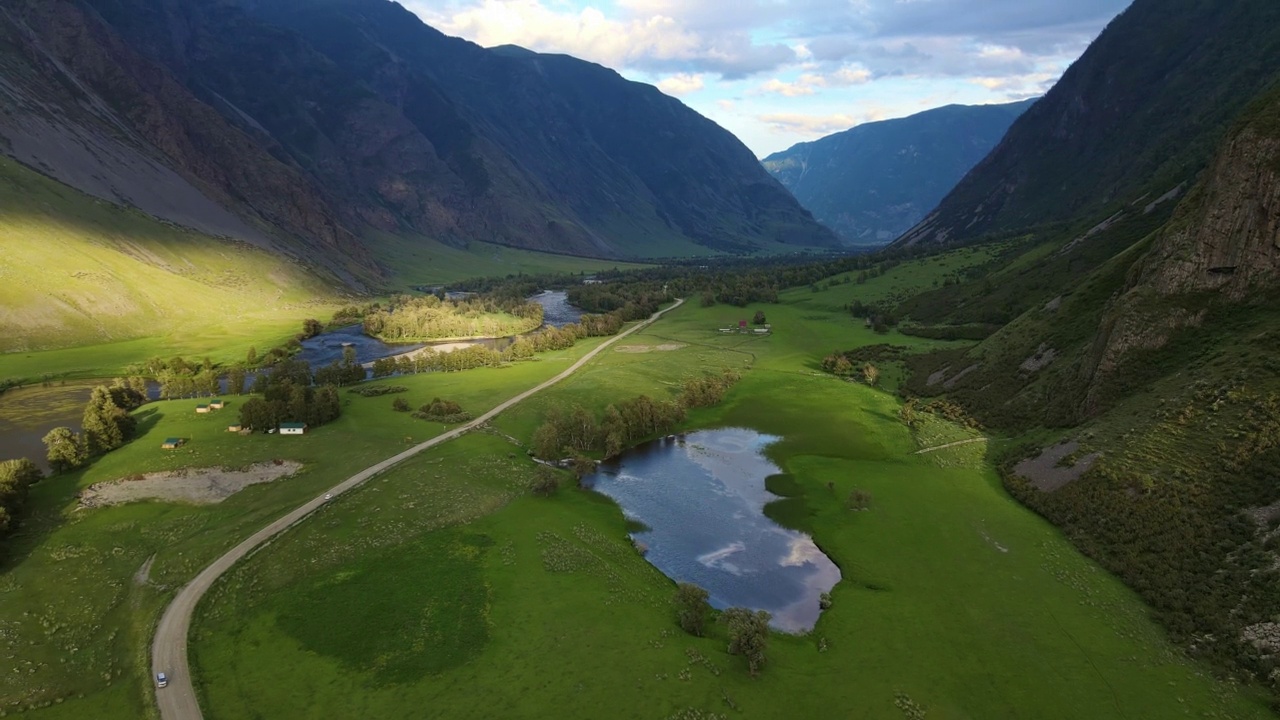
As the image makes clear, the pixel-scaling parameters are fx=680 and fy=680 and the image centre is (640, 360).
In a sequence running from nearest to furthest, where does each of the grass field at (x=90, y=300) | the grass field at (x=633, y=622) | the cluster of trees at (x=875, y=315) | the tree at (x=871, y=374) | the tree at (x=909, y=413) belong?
1. the grass field at (x=633, y=622)
2. the tree at (x=909, y=413)
3. the tree at (x=871, y=374)
4. the grass field at (x=90, y=300)
5. the cluster of trees at (x=875, y=315)

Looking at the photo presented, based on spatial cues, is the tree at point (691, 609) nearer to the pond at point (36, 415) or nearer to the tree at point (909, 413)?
the tree at point (909, 413)

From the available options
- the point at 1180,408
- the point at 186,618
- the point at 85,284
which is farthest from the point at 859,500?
the point at 85,284

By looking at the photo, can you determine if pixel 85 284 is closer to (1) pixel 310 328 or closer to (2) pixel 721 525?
(1) pixel 310 328

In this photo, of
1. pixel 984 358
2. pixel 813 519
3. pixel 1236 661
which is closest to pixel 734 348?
pixel 984 358

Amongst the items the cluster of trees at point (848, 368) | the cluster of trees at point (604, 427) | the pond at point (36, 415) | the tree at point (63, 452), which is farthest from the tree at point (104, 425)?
the cluster of trees at point (848, 368)

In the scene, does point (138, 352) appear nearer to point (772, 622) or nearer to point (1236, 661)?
point (772, 622)

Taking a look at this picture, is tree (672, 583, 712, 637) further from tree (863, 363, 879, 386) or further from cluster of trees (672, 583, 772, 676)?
tree (863, 363, 879, 386)
